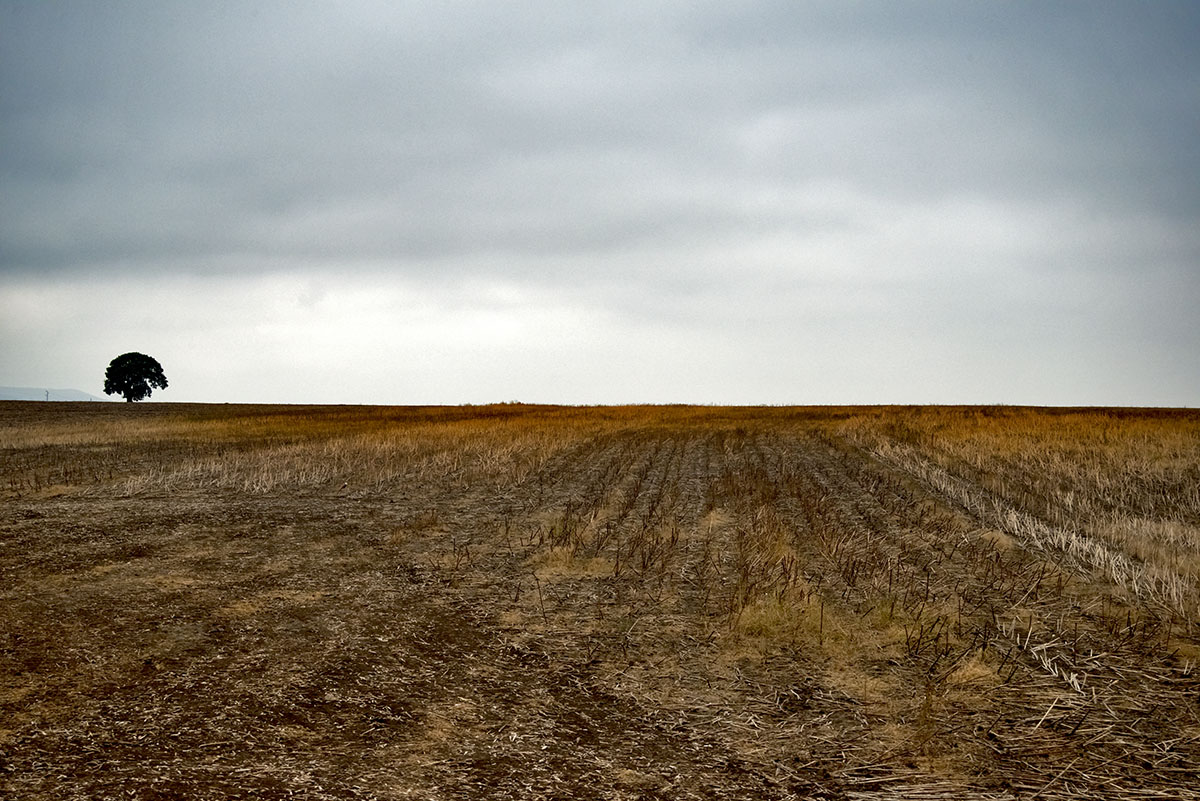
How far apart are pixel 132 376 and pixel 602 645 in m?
89.7

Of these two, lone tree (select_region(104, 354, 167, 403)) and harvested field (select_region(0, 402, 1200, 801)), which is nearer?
harvested field (select_region(0, 402, 1200, 801))

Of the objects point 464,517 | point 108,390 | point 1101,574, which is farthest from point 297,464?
point 108,390

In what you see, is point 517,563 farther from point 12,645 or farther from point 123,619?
point 12,645

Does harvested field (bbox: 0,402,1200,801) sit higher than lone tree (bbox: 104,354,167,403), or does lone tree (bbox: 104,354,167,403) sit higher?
lone tree (bbox: 104,354,167,403)

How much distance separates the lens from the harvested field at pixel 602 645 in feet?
15.6

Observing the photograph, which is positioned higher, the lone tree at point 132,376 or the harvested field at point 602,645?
the lone tree at point 132,376

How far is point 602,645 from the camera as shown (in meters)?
7.01

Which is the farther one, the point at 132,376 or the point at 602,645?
the point at 132,376

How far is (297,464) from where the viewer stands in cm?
2025

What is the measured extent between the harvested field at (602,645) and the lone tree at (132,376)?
76240 mm

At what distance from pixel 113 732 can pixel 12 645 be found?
2402 mm

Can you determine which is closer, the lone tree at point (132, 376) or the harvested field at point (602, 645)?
the harvested field at point (602, 645)

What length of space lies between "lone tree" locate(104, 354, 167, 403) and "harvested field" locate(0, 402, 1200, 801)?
250 feet

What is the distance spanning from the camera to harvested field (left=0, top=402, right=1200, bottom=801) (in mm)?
4770
